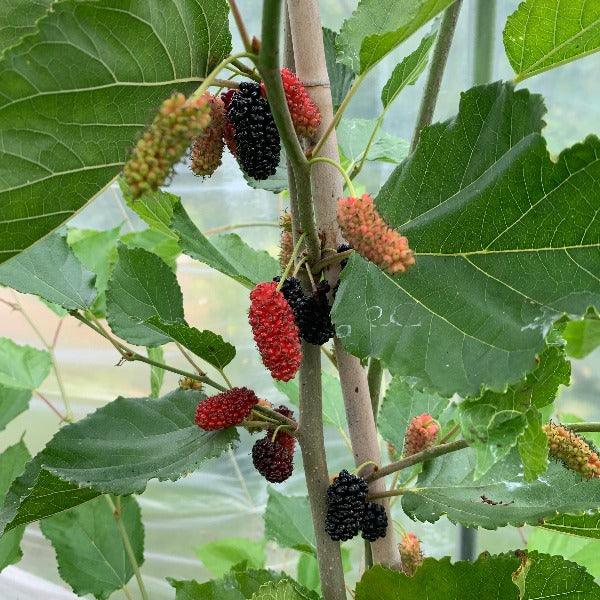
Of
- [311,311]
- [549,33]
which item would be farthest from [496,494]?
[549,33]

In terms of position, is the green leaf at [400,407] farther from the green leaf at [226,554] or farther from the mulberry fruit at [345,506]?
the green leaf at [226,554]

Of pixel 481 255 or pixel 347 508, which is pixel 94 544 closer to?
pixel 347 508

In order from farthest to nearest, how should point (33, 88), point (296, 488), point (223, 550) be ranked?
point (296, 488) → point (223, 550) → point (33, 88)

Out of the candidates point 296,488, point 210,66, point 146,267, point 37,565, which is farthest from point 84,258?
point 37,565

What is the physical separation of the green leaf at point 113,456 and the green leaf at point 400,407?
0.20 m

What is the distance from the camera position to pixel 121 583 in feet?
2.95

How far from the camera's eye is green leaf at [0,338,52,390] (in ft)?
3.31

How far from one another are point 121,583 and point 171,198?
55cm

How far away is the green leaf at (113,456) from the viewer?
45 cm

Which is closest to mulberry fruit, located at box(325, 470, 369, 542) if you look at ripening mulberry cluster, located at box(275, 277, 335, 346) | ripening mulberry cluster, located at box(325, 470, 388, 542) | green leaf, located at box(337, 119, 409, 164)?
ripening mulberry cluster, located at box(325, 470, 388, 542)

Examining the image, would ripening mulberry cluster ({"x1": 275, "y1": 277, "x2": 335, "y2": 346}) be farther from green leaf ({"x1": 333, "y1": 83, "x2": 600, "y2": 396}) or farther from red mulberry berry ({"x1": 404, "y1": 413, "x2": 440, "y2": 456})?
red mulberry berry ({"x1": 404, "y1": 413, "x2": 440, "y2": 456})

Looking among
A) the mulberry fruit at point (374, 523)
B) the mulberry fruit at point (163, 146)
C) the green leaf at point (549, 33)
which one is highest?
the green leaf at point (549, 33)

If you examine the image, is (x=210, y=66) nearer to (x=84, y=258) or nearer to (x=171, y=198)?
(x=171, y=198)

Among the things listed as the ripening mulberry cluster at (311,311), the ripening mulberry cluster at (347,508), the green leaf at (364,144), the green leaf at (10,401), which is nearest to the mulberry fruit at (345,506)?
the ripening mulberry cluster at (347,508)
